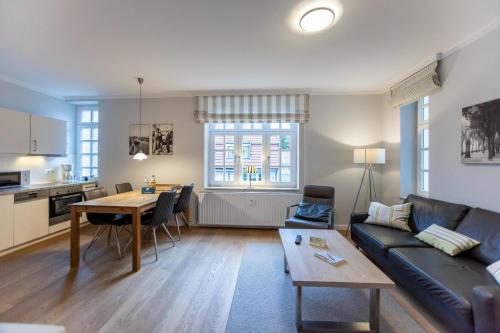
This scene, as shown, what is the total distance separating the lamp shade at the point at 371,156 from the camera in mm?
3457

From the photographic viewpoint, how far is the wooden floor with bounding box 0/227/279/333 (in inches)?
71.4

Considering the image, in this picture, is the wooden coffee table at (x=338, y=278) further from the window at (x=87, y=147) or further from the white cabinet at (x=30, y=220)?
the window at (x=87, y=147)

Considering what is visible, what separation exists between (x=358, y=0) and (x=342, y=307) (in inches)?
98.2

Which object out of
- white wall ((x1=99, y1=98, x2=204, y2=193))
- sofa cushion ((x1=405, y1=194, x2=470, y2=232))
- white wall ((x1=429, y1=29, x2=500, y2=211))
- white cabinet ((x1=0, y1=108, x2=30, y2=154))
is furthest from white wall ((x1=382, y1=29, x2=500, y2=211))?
white cabinet ((x1=0, y1=108, x2=30, y2=154))

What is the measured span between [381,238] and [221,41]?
269 cm

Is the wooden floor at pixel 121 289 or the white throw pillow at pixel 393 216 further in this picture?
the white throw pillow at pixel 393 216

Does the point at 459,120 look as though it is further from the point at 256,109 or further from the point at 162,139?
the point at 162,139

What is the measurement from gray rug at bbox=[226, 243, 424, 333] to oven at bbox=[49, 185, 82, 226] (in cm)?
315

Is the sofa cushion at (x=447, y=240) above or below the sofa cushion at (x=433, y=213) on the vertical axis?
below

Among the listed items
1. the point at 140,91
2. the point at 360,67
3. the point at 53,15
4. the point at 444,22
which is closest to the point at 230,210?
the point at 140,91

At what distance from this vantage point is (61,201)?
3.71m

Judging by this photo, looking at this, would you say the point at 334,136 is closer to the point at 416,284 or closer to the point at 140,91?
the point at 416,284

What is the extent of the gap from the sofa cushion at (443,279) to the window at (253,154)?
7.85 feet

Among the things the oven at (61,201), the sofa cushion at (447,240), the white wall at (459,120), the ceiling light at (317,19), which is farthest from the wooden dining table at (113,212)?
the white wall at (459,120)
